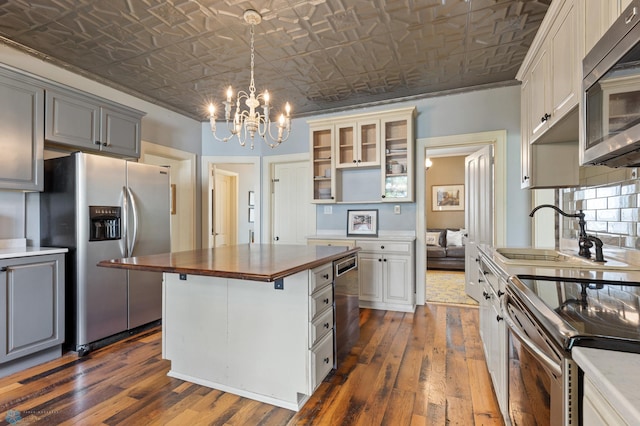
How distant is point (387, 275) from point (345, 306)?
134cm

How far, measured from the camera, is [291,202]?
188 inches

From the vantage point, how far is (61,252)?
257 cm

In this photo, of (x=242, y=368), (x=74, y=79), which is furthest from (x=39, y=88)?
(x=242, y=368)

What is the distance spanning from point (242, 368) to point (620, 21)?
243 cm

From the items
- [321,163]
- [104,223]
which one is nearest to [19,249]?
A: [104,223]

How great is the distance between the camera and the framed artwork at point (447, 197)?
24.0 feet

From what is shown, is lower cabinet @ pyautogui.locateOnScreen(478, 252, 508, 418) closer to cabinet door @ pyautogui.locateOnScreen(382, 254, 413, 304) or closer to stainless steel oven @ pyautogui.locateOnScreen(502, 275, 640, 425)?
stainless steel oven @ pyautogui.locateOnScreen(502, 275, 640, 425)

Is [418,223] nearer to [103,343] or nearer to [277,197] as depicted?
[277,197]

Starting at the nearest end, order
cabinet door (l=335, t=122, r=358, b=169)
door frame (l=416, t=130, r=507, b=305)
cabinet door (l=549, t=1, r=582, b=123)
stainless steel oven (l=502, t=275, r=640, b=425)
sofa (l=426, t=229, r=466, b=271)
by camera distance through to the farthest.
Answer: stainless steel oven (l=502, t=275, r=640, b=425)
cabinet door (l=549, t=1, r=582, b=123)
door frame (l=416, t=130, r=507, b=305)
cabinet door (l=335, t=122, r=358, b=169)
sofa (l=426, t=229, r=466, b=271)

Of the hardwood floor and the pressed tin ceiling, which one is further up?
the pressed tin ceiling

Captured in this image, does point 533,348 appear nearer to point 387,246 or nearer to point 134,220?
point 387,246

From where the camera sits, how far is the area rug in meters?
4.20

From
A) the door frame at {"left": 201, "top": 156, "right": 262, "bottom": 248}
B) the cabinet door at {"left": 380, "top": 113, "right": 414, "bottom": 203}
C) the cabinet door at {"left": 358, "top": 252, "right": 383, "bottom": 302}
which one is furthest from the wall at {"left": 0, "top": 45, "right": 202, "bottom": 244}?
the cabinet door at {"left": 358, "top": 252, "right": 383, "bottom": 302}

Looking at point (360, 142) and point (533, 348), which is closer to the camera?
point (533, 348)
